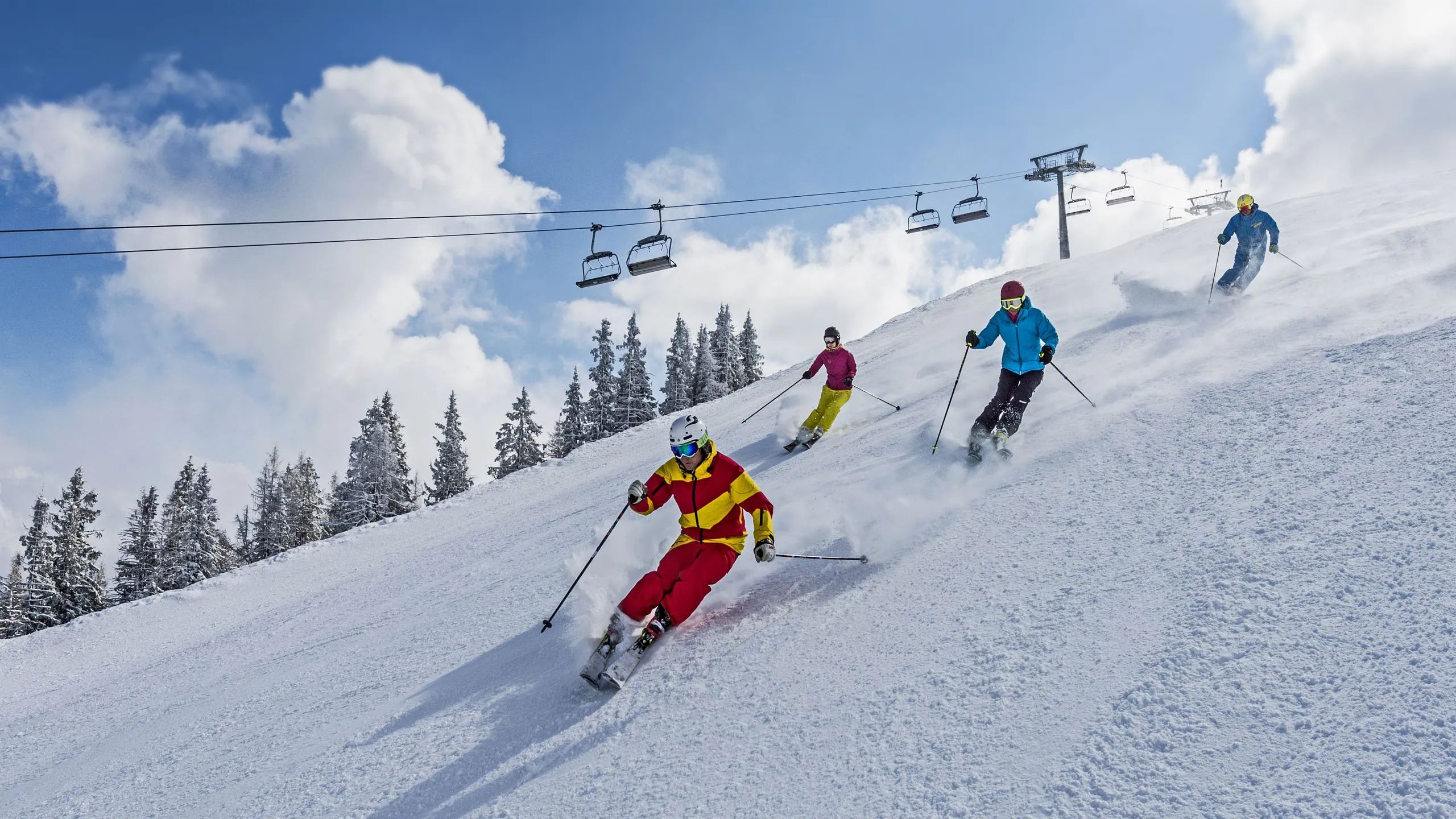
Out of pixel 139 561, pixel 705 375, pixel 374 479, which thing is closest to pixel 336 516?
pixel 374 479

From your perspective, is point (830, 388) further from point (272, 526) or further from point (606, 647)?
point (272, 526)

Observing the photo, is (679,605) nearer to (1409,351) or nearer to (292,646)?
(292,646)

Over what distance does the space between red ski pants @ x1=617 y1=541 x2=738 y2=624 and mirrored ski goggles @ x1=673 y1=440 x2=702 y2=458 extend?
26.0 inches

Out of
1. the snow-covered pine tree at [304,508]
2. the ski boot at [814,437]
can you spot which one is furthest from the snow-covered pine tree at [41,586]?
the ski boot at [814,437]

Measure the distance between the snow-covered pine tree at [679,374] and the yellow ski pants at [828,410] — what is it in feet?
125

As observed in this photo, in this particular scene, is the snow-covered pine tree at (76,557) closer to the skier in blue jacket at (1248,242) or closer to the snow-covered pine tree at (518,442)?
the snow-covered pine tree at (518,442)

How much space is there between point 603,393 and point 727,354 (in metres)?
10.7

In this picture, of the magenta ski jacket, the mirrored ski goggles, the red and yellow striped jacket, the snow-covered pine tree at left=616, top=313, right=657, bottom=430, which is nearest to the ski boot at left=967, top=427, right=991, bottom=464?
the red and yellow striped jacket

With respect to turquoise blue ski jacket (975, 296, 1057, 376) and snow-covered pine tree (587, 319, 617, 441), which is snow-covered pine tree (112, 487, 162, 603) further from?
turquoise blue ski jacket (975, 296, 1057, 376)

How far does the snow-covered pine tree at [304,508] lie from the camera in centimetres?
4884

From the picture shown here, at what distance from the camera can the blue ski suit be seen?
11.3 meters

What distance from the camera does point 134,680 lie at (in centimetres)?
827

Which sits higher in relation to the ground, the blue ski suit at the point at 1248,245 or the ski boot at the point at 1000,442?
the blue ski suit at the point at 1248,245

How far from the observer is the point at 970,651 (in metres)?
4.15
